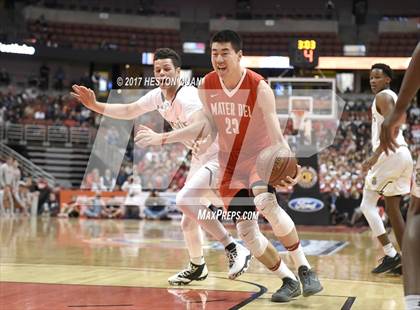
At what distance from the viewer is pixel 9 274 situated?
6254 mm

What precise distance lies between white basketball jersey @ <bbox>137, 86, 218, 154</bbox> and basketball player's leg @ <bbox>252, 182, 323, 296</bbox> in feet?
2.89

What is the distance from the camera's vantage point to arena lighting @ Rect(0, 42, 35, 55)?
24209 millimetres

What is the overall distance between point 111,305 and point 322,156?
14.4 m

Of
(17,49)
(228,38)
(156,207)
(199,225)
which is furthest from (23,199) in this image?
(228,38)

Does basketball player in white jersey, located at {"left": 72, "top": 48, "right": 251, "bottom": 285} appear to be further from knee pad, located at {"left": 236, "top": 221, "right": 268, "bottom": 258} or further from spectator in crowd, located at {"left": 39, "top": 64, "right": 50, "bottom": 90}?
spectator in crowd, located at {"left": 39, "top": 64, "right": 50, "bottom": 90}

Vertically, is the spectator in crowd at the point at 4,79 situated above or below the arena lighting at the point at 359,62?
below

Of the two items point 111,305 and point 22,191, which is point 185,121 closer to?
point 111,305

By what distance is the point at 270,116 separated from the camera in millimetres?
5020

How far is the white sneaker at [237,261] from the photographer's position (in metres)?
5.49

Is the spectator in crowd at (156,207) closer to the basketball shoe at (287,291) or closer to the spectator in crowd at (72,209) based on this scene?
the spectator in crowd at (72,209)

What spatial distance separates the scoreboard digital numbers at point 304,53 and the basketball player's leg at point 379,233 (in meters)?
7.75

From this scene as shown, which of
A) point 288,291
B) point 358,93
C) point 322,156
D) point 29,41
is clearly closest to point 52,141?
point 29,41

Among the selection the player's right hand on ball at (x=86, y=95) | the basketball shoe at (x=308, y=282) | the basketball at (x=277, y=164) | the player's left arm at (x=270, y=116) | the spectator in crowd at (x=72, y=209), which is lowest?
the spectator in crowd at (x=72, y=209)

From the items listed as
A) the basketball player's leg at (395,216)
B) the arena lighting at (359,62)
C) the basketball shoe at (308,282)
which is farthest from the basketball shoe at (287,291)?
the arena lighting at (359,62)
